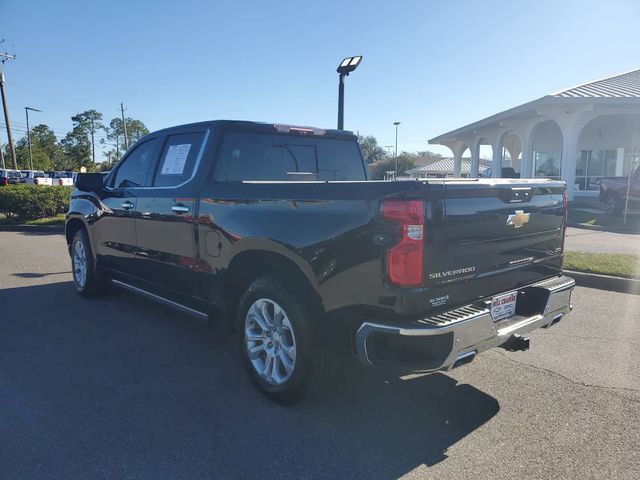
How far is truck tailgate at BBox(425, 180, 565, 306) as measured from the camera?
287 centimetres

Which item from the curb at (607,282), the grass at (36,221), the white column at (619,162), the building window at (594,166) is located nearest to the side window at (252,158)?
the curb at (607,282)

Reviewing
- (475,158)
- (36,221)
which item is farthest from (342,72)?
(475,158)

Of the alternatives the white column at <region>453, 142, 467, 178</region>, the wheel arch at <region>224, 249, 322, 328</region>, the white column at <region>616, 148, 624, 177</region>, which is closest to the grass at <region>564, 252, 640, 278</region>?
the wheel arch at <region>224, 249, 322, 328</region>

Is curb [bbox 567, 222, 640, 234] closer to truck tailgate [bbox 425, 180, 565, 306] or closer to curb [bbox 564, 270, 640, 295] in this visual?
curb [bbox 564, 270, 640, 295]

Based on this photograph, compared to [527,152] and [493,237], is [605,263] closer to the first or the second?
[493,237]

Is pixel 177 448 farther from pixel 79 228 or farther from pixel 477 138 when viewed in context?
pixel 477 138

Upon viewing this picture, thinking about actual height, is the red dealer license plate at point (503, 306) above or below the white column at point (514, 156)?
below

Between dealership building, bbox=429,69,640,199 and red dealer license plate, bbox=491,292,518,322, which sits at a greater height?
dealership building, bbox=429,69,640,199

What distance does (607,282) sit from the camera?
22.7ft

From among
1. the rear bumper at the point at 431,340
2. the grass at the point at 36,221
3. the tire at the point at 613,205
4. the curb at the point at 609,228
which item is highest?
the rear bumper at the point at 431,340

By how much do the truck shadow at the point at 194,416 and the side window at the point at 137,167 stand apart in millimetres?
1568

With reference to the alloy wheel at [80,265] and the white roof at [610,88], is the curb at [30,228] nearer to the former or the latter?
A: the alloy wheel at [80,265]

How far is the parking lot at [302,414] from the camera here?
9.11 feet

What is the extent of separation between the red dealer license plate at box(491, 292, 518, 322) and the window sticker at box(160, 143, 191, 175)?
279 cm
